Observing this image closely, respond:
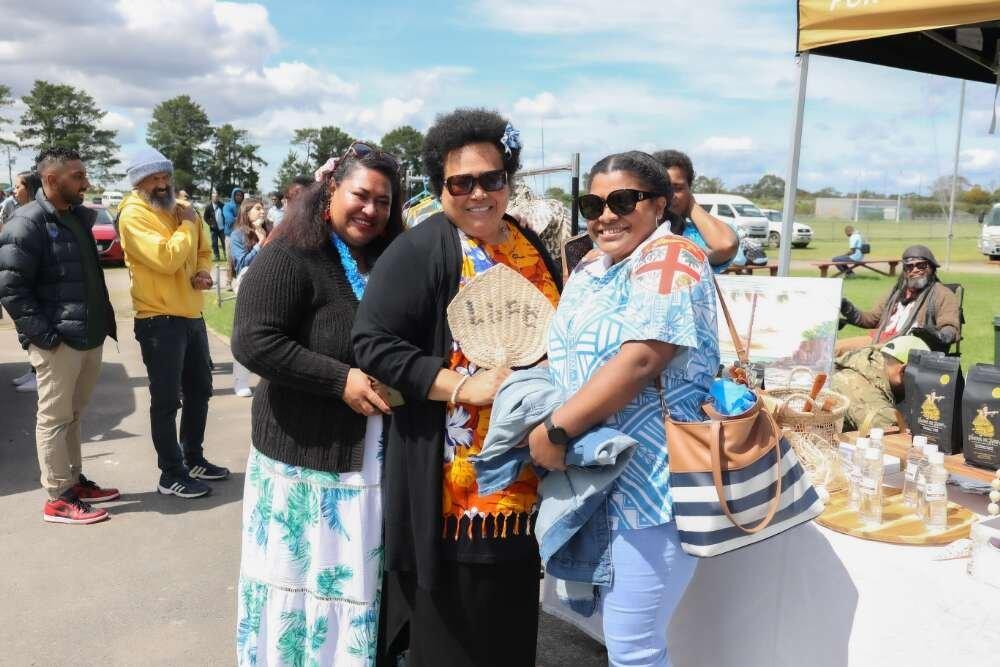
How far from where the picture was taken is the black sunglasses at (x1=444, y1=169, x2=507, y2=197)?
187 centimetres

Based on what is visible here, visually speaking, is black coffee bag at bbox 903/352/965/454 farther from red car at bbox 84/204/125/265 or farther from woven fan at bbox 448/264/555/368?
red car at bbox 84/204/125/265

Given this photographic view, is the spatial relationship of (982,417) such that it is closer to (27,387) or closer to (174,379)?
(174,379)

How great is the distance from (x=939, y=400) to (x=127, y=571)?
12.2 feet

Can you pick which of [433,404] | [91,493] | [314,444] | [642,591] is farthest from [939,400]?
[91,493]

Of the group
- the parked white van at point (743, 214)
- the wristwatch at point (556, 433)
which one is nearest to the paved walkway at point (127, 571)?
the wristwatch at point (556, 433)

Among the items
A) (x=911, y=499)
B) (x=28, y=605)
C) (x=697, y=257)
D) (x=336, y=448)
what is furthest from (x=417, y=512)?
(x=28, y=605)

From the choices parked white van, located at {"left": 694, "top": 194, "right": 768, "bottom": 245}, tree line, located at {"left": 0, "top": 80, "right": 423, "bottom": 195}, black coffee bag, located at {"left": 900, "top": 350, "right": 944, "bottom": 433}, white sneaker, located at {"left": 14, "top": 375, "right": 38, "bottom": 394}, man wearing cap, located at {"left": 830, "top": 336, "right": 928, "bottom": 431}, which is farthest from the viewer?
tree line, located at {"left": 0, "top": 80, "right": 423, "bottom": 195}

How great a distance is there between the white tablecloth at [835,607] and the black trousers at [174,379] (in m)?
3.30

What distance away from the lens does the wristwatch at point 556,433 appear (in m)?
1.68

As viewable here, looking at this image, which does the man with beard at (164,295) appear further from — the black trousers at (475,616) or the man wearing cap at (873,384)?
the man wearing cap at (873,384)

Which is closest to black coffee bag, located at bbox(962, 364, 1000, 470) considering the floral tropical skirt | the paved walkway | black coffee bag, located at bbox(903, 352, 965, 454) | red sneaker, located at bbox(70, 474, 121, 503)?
black coffee bag, located at bbox(903, 352, 965, 454)

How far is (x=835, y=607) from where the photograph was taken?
196cm

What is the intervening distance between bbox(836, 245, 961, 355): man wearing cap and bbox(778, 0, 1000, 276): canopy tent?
137cm

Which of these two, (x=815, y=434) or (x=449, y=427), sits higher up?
(x=449, y=427)
